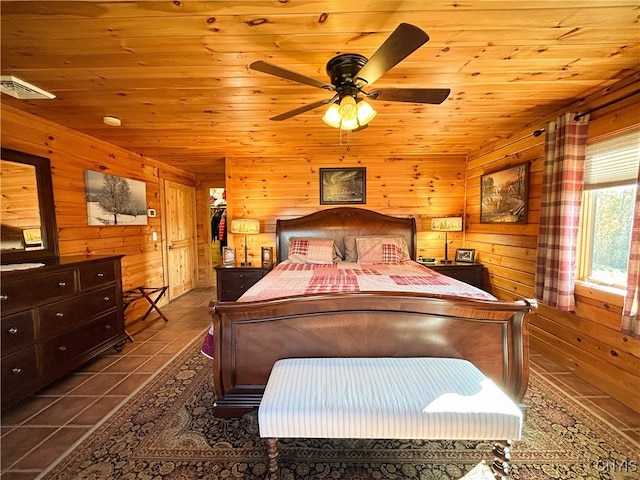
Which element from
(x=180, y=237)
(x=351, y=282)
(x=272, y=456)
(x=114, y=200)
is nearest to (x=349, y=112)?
(x=351, y=282)

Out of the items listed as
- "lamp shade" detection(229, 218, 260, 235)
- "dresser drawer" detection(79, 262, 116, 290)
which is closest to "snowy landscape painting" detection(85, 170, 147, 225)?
"dresser drawer" detection(79, 262, 116, 290)

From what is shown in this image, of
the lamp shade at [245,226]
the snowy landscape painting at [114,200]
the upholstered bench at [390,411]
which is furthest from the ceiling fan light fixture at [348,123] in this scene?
the snowy landscape painting at [114,200]

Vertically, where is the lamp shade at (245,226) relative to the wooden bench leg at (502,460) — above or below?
above

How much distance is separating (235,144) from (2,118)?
2.00 meters

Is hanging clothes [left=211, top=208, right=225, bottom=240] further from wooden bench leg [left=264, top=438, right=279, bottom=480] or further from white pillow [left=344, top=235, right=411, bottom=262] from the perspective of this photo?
wooden bench leg [left=264, top=438, right=279, bottom=480]

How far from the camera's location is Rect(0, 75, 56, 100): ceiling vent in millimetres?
1849

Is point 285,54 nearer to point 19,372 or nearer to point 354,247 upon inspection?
point 354,247

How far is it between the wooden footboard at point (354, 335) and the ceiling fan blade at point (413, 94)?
120 centimetres

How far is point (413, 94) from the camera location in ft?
5.35

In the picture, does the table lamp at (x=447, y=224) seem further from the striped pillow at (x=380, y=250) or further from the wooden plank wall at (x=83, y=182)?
the wooden plank wall at (x=83, y=182)

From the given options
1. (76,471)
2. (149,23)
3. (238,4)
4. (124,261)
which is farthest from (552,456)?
(124,261)

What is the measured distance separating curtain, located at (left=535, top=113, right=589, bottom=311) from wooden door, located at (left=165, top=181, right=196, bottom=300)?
5010 mm

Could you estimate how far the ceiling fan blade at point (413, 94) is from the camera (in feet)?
5.19

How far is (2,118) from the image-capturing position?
223 cm
